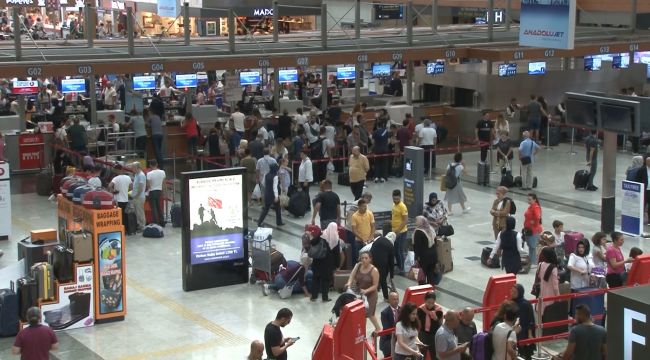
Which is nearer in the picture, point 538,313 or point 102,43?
point 538,313

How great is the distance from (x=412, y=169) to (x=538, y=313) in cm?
670

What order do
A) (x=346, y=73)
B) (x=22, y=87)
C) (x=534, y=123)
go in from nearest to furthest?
(x=22, y=87)
(x=534, y=123)
(x=346, y=73)

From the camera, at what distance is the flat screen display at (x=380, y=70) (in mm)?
35241

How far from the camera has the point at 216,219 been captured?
1642cm

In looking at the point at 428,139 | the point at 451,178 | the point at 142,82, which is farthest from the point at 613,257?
the point at 142,82

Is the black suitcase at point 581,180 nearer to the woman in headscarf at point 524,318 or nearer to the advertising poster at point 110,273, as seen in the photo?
the woman in headscarf at point 524,318

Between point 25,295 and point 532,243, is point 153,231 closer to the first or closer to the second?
point 25,295

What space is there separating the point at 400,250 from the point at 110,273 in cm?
466

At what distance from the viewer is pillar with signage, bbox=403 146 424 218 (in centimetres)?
1961

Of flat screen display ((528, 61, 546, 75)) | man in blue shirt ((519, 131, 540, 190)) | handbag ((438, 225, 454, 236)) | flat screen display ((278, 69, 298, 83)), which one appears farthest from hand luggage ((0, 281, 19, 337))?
flat screen display ((528, 61, 546, 75))

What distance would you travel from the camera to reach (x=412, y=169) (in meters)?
19.7

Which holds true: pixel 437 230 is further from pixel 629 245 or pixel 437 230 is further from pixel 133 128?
pixel 133 128

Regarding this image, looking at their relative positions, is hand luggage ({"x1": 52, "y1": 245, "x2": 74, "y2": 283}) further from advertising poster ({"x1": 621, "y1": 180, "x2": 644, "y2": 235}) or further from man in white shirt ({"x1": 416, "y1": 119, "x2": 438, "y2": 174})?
man in white shirt ({"x1": 416, "y1": 119, "x2": 438, "y2": 174})

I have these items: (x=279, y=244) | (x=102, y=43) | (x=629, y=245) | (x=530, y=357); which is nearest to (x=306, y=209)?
(x=279, y=244)
